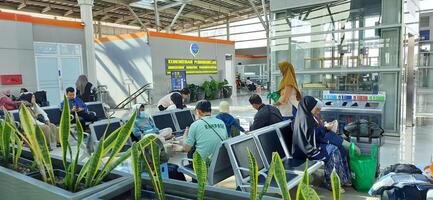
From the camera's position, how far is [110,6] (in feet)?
56.9

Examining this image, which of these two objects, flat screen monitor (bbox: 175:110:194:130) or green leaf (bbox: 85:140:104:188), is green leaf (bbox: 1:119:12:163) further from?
flat screen monitor (bbox: 175:110:194:130)

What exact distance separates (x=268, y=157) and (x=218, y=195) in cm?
184

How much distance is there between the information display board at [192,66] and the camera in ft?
44.2

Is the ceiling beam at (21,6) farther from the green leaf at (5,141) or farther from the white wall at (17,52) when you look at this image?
the green leaf at (5,141)

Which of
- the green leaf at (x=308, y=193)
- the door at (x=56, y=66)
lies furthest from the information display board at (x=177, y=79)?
the green leaf at (x=308, y=193)

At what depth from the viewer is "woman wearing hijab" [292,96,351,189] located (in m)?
3.03

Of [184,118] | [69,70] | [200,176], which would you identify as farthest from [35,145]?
[69,70]

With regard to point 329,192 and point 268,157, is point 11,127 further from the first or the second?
point 329,192

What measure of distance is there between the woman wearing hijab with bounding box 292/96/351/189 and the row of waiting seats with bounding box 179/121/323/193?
4.9 inches

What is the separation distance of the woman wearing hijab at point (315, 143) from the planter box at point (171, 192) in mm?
2004

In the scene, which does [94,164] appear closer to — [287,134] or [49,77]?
[287,134]

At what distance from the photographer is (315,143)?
314 centimetres

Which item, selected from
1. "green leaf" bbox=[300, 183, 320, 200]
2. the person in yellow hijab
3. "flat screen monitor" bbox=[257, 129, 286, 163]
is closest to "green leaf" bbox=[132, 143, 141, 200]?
"green leaf" bbox=[300, 183, 320, 200]

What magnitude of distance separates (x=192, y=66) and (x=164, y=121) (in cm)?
1042
